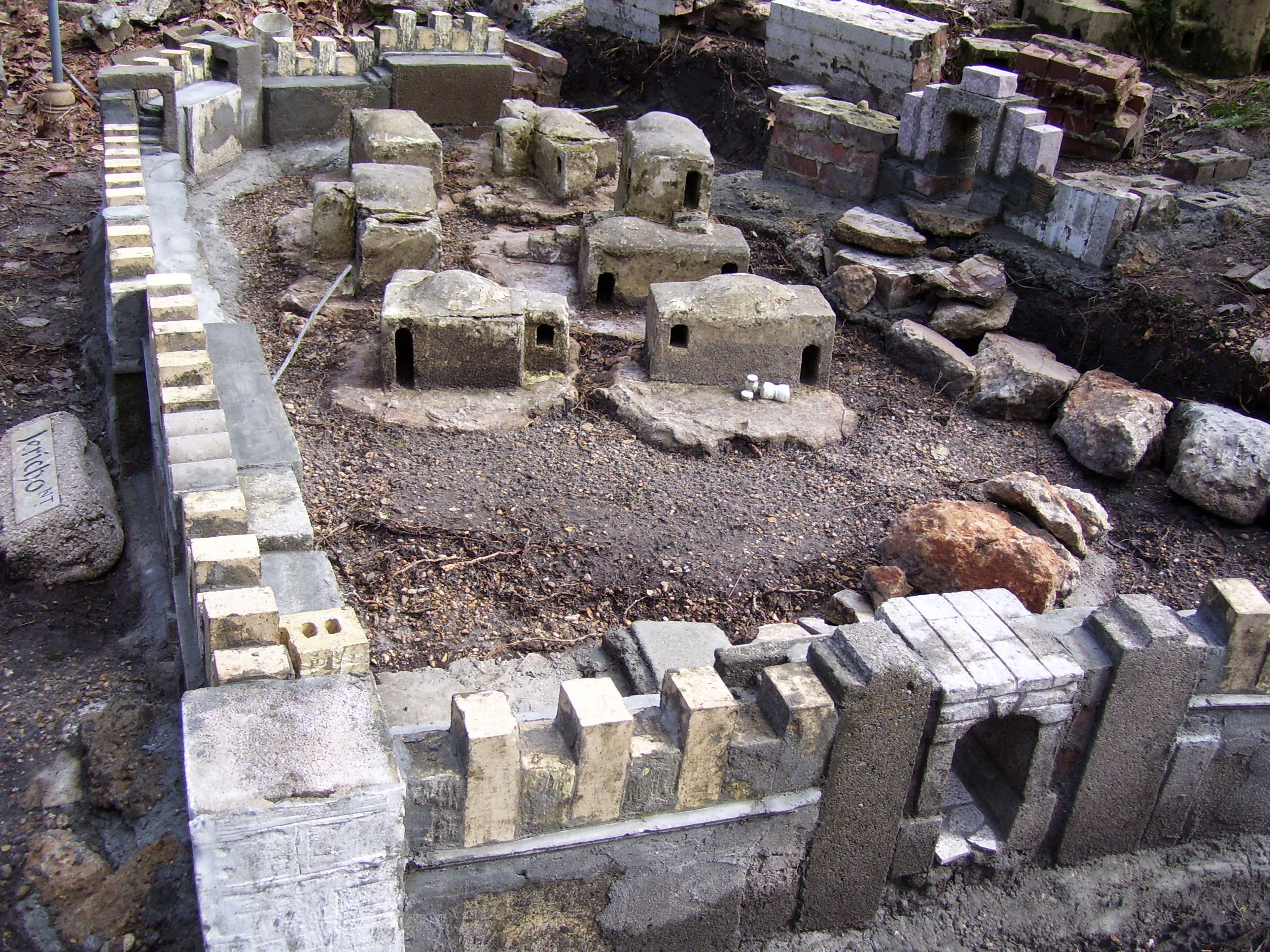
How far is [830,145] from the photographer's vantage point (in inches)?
457

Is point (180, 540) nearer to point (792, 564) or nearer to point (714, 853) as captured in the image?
point (714, 853)

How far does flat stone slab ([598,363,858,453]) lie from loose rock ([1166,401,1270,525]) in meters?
2.21

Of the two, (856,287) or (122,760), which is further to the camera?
(856,287)

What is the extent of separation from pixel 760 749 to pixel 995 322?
667 centimetres

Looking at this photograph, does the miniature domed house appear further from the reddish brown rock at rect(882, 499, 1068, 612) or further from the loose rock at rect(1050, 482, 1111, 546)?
the loose rock at rect(1050, 482, 1111, 546)

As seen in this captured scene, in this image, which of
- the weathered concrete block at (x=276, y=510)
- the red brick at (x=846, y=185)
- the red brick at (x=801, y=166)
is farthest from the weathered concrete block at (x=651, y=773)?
the red brick at (x=801, y=166)

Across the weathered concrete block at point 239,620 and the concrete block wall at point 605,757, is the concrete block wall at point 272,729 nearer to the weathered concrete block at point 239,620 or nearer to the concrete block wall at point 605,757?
the weathered concrete block at point 239,620

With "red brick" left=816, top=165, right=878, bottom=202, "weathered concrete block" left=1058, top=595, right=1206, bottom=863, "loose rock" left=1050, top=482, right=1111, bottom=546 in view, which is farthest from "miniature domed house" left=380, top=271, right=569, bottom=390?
"weathered concrete block" left=1058, top=595, right=1206, bottom=863

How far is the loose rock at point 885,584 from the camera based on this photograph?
20.8 ft

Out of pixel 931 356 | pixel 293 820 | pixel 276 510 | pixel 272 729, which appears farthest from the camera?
pixel 931 356

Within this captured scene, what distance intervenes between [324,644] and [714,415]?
4.86 m

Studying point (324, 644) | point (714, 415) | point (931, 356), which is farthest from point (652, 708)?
point (931, 356)

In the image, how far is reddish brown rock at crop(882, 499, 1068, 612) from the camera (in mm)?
6195

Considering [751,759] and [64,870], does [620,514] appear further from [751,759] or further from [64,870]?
[64,870]
